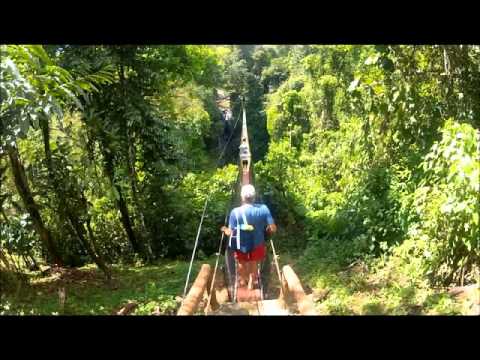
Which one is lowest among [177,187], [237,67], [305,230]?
[305,230]

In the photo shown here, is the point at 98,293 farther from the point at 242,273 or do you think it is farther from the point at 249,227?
the point at 249,227

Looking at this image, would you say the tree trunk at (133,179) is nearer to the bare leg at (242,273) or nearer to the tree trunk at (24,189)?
the tree trunk at (24,189)

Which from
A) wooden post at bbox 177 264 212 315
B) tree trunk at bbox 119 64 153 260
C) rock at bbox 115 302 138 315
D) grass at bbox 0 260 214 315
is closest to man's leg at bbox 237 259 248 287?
wooden post at bbox 177 264 212 315

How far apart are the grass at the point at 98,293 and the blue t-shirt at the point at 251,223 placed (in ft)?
2.47

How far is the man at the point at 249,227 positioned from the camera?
3.72 m

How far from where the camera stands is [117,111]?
6.05 meters

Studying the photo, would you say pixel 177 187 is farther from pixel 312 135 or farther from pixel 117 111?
pixel 312 135

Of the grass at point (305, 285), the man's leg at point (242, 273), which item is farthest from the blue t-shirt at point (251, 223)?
the grass at point (305, 285)

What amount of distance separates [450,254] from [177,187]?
167 inches

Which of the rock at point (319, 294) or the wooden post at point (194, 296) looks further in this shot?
the rock at point (319, 294)

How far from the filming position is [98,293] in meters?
4.61

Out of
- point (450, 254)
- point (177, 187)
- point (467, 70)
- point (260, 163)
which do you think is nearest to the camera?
point (450, 254)

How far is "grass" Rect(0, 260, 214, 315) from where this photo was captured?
3879 millimetres
